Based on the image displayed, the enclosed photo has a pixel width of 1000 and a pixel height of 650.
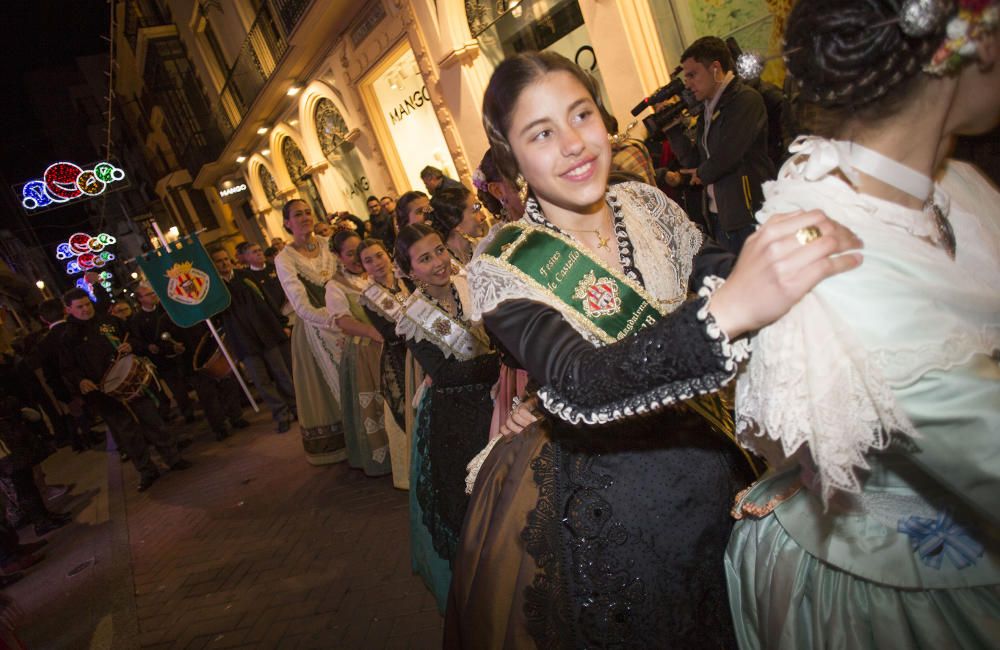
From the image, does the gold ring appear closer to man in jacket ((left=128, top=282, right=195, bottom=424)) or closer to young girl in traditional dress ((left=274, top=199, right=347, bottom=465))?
young girl in traditional dress ((left=274, top=199, right=347, bottom=465))

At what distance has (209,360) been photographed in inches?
301

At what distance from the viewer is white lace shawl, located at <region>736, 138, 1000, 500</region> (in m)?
0.81

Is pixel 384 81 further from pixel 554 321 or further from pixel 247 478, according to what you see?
pixel 554 321

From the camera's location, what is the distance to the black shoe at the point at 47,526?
605cm

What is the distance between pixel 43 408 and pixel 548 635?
12599mm

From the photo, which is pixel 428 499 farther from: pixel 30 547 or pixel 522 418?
pixel 30 547

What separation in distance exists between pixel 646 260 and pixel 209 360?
7.65m

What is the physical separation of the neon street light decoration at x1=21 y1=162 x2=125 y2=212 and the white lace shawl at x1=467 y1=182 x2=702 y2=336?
809 inches

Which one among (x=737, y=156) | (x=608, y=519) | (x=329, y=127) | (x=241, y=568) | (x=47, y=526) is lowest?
(x=241, y=568)

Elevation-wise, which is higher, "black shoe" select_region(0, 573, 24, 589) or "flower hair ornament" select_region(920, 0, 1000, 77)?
"flower hair ornament" select_region(920, 0, 1000, 77)

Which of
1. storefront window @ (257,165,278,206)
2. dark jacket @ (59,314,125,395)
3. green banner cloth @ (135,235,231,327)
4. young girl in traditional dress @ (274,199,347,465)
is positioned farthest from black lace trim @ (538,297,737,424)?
storefront window @ (257,165,278,206)

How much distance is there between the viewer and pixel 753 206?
3.80m

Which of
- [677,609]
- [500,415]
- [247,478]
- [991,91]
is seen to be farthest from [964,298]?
[247,478]

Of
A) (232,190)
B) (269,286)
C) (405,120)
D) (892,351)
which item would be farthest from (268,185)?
(892,351)
